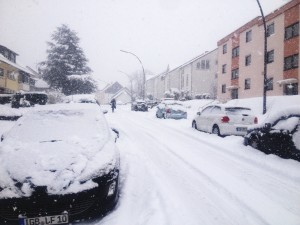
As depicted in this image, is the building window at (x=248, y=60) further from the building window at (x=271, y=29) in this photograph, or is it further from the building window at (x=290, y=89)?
the building window at (x=290, y=89)

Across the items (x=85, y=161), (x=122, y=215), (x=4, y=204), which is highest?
(x=85, y=161)

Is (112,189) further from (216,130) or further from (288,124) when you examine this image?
(216,130)

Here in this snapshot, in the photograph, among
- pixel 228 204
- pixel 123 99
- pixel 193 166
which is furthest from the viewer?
pixel 123 99

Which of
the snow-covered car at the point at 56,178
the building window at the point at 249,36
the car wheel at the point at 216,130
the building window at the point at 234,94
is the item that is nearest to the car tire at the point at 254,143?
the car wheel at the point at 216,130

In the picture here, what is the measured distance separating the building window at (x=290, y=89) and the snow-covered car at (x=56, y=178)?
23.9 m

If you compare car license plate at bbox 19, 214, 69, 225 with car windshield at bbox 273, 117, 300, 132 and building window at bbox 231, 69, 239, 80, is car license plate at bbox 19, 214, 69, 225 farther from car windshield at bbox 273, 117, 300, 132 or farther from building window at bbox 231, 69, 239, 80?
building window at bbox 231, 69, 239, 80

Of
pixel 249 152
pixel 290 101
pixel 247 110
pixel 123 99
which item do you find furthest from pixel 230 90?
pixel 123 99

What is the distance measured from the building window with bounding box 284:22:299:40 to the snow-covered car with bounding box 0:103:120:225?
2501 centimetres

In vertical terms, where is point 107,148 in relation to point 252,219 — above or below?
above

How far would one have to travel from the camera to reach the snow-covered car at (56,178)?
3578 millimetres

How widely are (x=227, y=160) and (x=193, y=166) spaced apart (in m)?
1.19

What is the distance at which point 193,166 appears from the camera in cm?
678

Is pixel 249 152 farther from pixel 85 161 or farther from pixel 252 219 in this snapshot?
pixel 85 161

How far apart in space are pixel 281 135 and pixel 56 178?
18.1ft
